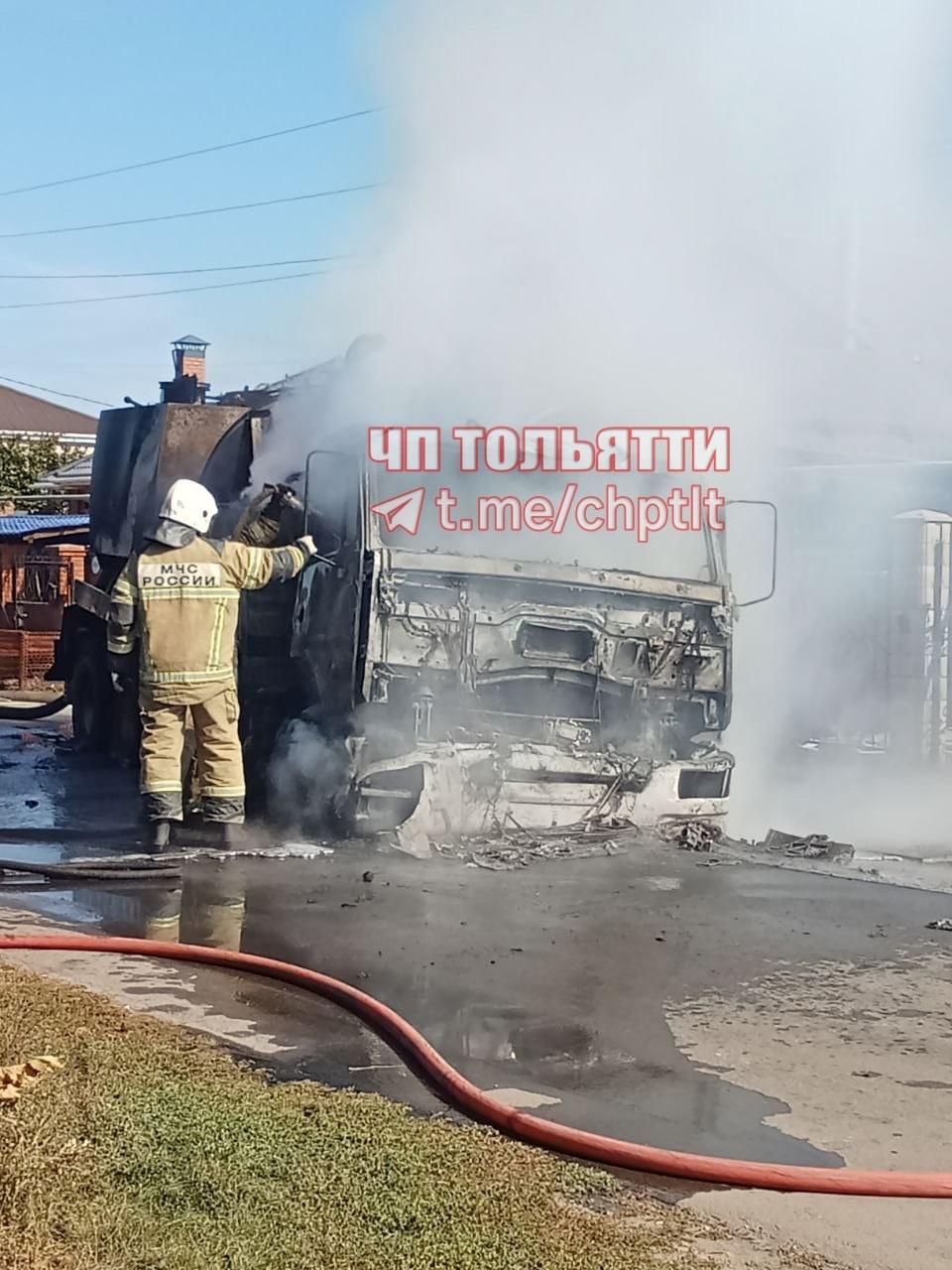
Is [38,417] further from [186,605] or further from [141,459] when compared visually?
[186,605]

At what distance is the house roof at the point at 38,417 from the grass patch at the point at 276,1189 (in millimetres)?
43430

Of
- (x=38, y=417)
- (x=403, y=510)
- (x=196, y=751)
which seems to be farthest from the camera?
(x=38, y=417)

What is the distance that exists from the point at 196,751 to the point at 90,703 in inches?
172

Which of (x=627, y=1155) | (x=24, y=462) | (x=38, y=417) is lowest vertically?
(x=627, y=1155)

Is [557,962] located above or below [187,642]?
below

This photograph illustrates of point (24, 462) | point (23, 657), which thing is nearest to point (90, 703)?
point (23, 657)

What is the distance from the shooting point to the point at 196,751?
24.1 ft

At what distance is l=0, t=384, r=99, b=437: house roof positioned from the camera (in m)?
47.1

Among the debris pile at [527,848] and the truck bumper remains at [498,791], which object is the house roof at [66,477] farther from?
the debris pile at [527,848]

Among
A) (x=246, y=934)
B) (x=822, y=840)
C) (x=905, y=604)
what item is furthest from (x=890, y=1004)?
(x=905, y=604)

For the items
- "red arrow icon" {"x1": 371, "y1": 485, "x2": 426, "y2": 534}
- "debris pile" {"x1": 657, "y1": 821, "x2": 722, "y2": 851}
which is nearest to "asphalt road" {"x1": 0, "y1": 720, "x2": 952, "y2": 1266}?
"debris pile" {"x1": 657, "y1": 821, "x2": 722, "y2": 851}

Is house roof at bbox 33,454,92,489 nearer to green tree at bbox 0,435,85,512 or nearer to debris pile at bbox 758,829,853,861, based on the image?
green tree at bbox 0,435,85,512

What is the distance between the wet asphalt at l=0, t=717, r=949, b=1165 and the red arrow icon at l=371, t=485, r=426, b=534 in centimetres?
160

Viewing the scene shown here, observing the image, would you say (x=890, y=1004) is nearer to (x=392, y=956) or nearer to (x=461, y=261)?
(x=392, y=956)
